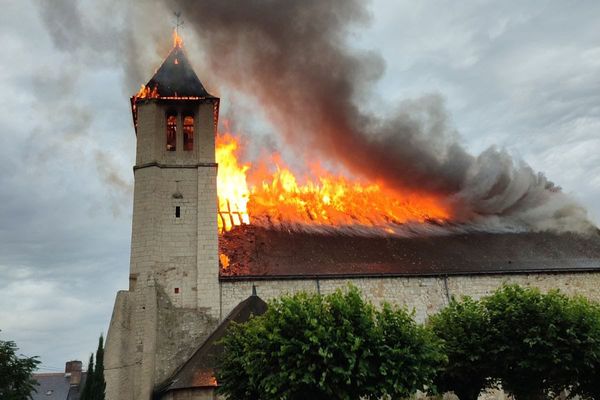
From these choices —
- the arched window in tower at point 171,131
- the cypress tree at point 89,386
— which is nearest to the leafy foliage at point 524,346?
the cypress tree at point 89,386

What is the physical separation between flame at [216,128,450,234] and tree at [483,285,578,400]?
1279 centimetres

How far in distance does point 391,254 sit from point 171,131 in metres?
13.7

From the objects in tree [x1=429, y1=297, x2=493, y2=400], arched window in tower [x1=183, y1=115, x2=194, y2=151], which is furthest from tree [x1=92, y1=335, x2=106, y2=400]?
tree [x1=429, y1=297, x2=493, y2=400]

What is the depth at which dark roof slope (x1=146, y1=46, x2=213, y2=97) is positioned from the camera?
3105 centimetres

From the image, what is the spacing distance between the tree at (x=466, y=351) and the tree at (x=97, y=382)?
13.5m

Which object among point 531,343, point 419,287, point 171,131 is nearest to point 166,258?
point 171,131

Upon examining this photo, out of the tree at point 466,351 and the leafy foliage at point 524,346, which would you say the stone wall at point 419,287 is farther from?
the leafy foliage at point 524,346

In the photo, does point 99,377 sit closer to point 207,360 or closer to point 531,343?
point 207,360

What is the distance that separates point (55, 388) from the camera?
4575 cm

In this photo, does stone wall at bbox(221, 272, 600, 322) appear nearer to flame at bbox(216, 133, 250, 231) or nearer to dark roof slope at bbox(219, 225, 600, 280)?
dark roof slope at bbox(219, 225, 600, 280)

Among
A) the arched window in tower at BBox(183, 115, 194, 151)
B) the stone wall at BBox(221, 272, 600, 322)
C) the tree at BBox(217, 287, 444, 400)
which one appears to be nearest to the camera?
the tree at BBox(217, 287, 444, 400)

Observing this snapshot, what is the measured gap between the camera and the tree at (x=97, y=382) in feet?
74.3

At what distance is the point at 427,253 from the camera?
29.9 meters

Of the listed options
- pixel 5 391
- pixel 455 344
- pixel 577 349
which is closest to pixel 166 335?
pixel 5 391
